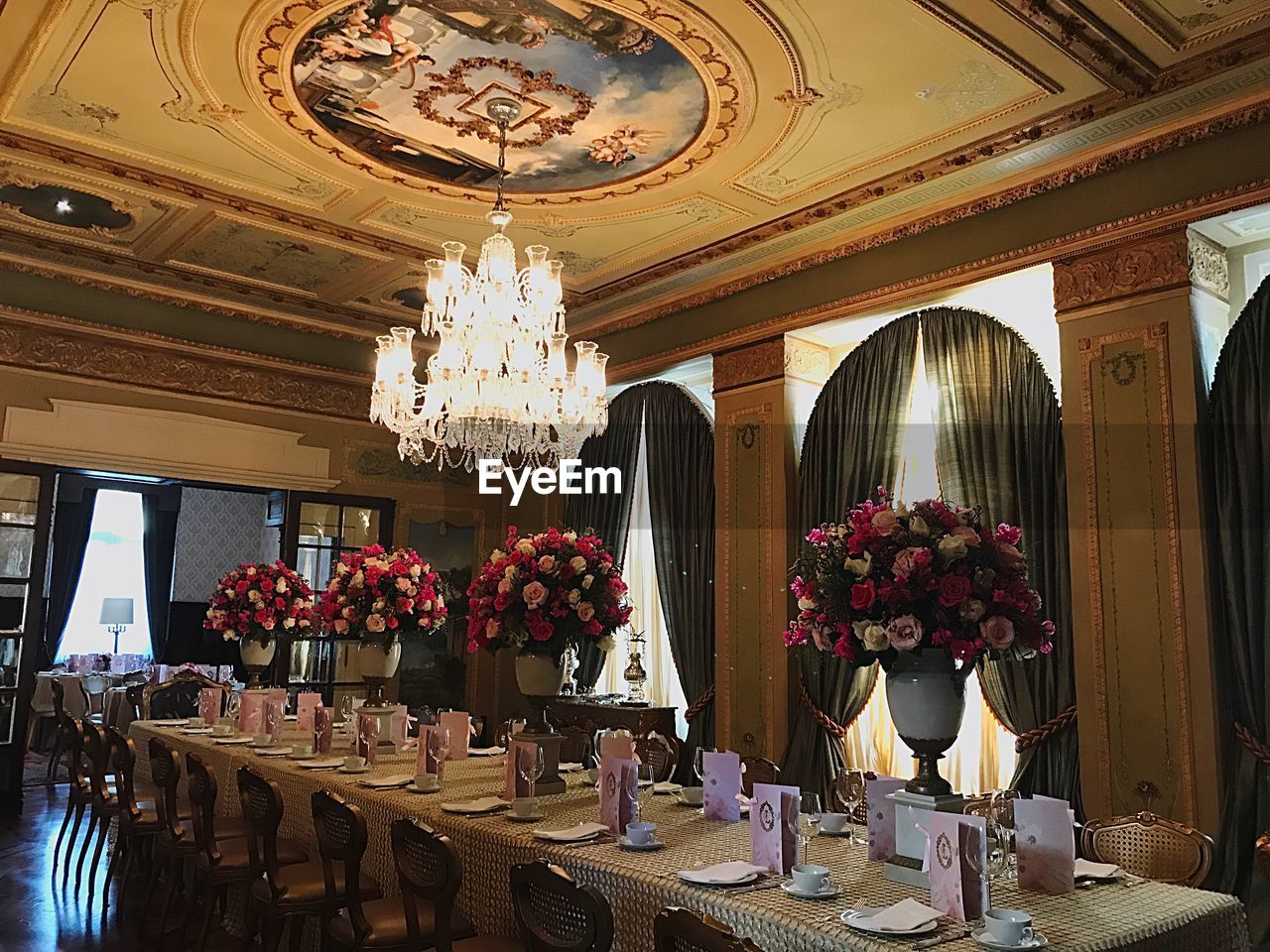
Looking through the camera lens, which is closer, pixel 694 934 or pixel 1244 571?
pixel 694 934

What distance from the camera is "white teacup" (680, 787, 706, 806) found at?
157 inches

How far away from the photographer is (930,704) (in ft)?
9.62

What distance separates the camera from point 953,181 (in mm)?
5938

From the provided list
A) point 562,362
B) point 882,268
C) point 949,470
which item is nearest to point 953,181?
point 882,268

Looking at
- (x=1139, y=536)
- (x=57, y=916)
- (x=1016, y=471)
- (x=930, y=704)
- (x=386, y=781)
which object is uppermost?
(x=1016, y=471)

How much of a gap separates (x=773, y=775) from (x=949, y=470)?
2.74 meters

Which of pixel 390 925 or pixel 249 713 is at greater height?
pixel 249 713

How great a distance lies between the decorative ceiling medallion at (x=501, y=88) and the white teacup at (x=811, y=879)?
3567 mm

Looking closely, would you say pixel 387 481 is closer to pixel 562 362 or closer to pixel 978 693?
pixel 562 362

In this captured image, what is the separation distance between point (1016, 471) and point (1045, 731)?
1494 millimetres

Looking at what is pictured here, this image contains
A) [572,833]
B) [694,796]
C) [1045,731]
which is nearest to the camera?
[572,833]

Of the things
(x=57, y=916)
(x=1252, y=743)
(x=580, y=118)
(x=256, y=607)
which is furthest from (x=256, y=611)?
(x=1252, y=743)

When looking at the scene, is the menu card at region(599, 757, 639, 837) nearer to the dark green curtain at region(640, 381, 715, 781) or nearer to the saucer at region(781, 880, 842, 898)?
the saucer at region(781, 880, 842, 898)

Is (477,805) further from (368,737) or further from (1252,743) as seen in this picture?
(1252,743)
